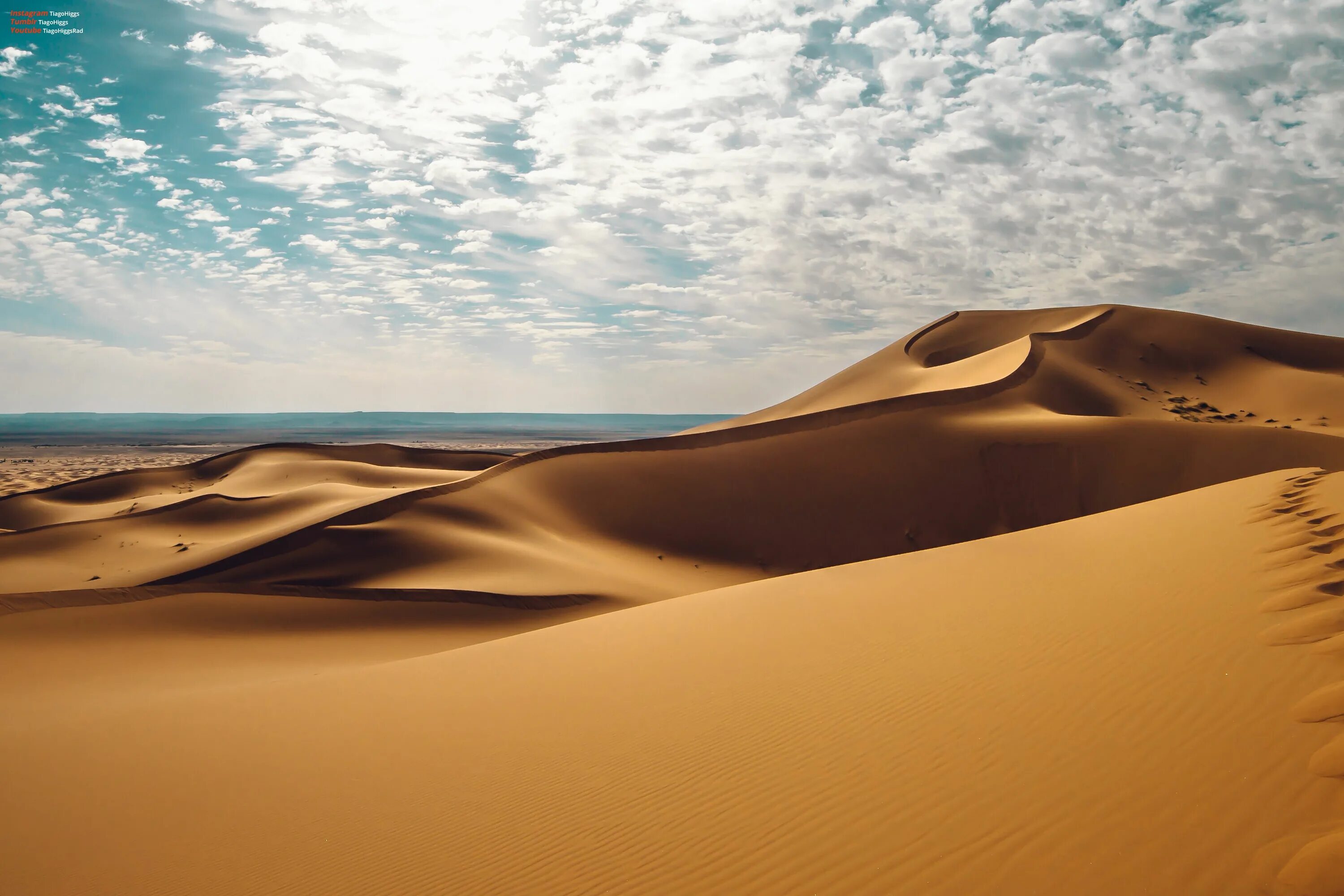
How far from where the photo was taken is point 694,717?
626 centimetres

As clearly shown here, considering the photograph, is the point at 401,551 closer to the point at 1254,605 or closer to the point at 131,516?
the point at 131,516

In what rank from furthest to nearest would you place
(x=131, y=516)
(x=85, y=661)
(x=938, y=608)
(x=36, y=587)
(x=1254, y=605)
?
(x=131, y=516), (x=36, y=587), (x=85, y=661), (x=938, y=608), (x=1254, y=605)

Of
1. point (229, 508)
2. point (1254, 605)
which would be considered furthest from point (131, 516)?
point (1254, 605)

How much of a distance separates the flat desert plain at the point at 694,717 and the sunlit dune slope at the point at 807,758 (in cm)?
2

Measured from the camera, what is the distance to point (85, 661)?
37.2 ft

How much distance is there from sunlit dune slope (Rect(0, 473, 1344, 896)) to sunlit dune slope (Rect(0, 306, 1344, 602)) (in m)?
8.38

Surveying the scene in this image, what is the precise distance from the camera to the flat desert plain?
363 cm

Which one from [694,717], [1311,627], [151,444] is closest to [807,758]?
[694,717]

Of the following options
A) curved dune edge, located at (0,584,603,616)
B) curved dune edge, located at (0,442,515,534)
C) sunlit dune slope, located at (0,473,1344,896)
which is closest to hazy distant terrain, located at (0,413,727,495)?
curved dune edge, located at (0,442,515,534)

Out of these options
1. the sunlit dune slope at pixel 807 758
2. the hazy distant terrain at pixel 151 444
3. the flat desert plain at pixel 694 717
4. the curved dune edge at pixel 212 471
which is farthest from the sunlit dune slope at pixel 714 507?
the hazy distant terrain at pixel 151 444

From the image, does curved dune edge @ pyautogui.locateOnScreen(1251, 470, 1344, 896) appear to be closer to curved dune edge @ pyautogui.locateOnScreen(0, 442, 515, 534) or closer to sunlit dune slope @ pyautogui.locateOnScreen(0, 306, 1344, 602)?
sunlit dune slope @ pyautogui.locateOnScreen(0, 306, 1344, 602)

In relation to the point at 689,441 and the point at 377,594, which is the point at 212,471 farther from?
the point at 377,594

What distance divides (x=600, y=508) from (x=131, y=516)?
49.8 ft

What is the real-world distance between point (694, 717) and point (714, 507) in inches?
665
